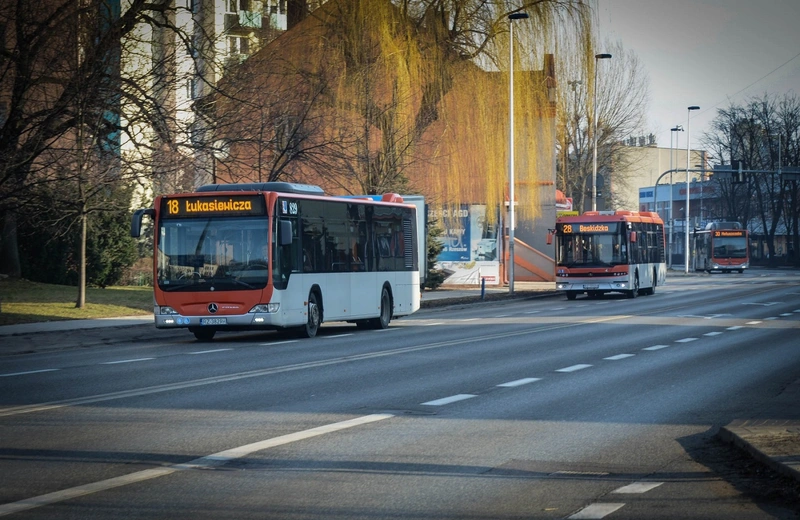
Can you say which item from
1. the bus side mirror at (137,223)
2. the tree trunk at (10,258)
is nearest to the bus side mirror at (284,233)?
the bus side mirror at (137,223)

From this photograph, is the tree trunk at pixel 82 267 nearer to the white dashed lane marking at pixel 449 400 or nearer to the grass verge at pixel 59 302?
the grass verge at pixel 59 302

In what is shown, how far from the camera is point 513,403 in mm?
12461

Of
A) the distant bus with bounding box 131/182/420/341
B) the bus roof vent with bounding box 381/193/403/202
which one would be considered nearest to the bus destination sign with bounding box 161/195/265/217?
the distant bus with bounding box 131/182/420/341

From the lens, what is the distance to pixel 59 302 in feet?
105

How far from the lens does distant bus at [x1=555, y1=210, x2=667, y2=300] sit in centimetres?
4422

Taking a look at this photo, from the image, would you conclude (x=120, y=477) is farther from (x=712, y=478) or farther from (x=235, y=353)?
(x=235, y=353)

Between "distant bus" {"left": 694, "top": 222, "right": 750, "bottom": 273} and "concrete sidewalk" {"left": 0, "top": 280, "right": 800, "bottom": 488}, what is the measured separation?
3508 centimetres

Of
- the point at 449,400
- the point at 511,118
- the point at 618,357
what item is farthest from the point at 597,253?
the point at 449,400

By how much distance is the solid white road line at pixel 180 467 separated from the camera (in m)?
7.16

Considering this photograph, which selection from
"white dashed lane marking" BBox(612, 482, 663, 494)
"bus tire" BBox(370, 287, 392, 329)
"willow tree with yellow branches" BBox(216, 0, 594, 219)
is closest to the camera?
"white dashed lane marking" BBox(612, 482, 663, 494)

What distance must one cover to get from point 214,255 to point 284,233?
1393 millimetres

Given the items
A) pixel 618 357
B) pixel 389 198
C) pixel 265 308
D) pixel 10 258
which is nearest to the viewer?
pixel 618 357

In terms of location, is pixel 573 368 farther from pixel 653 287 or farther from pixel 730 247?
pixel 730 247

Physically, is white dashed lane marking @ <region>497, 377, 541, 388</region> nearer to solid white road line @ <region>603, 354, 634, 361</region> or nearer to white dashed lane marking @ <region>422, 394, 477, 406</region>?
white dashed lane marking @ <region>422, 394, 477, 406</region>
